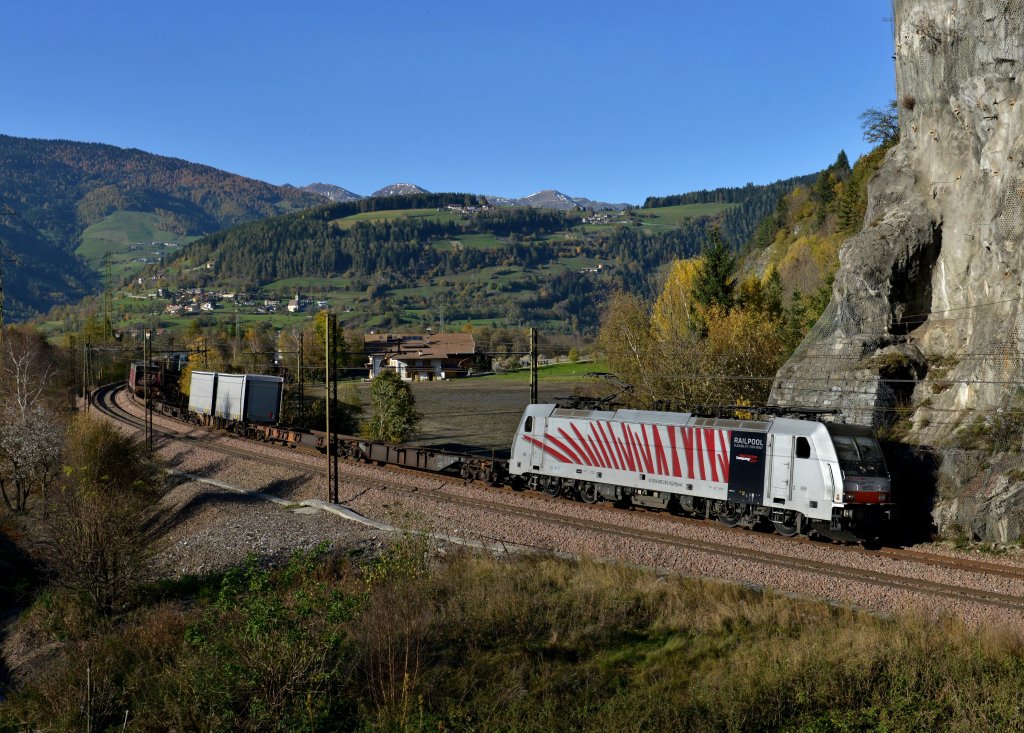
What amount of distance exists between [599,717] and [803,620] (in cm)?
649

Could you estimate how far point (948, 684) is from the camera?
1333cm

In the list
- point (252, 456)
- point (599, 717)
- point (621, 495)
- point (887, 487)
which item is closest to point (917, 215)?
point (887, 487)

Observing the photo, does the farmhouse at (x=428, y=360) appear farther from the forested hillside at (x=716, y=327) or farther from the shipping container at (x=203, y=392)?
the shipping container at (x=203, y=392)

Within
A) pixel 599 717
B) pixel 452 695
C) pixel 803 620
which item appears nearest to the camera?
pixel 599 717

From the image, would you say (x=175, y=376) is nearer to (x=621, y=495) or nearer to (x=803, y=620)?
(x=621, y=495)

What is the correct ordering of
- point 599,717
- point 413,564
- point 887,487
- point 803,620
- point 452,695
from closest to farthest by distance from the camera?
point 599,717 < point 452,695 < point 803,620 < point 413,564 < point 887,487

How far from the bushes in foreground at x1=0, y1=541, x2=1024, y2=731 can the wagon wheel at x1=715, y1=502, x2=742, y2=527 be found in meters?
6.79

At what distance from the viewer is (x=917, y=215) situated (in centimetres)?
3238

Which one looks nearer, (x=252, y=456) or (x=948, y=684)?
(x=948, y=684)

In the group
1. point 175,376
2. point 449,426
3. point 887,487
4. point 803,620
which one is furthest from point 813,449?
point 175,376

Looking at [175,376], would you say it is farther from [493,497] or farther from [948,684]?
[948,684]

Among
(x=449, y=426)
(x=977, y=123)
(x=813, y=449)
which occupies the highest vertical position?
(x=977, y=123)

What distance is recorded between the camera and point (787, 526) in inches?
975

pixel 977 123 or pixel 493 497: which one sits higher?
pixel 977 123
